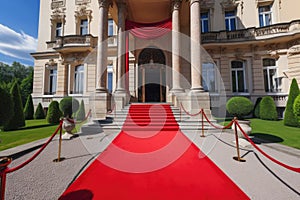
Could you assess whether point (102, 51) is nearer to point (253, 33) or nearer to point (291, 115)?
point (291, 115)

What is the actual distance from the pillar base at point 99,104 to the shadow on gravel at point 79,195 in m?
5.84

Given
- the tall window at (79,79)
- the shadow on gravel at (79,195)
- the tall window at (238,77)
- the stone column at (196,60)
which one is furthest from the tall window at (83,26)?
the shadow on gravel at (79,195)

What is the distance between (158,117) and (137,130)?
4.90ft

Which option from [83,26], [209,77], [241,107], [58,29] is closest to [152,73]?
[209,77]

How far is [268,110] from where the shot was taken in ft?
33.6

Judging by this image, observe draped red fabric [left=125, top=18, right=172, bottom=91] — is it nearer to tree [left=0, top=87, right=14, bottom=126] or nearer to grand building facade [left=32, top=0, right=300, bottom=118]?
grand building facade [left=32, top=0, right=300, bottom=118]

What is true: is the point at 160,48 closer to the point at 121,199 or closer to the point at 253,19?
the point at 253,19

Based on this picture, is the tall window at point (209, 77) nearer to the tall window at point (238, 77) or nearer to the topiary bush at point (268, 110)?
the tall window at point (238, 77)

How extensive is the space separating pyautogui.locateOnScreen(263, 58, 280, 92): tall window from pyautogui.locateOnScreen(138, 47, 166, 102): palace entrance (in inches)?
365

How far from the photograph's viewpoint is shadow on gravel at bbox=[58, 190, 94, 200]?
2.26 metres

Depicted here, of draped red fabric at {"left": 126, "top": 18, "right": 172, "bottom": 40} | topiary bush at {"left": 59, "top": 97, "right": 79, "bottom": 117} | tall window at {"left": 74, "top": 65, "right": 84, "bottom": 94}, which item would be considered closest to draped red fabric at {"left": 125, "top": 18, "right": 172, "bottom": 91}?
draped red fabric at {"left": 126, "top": 18, "right": 172, "bottom": 40}

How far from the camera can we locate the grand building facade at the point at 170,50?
37.3 feet

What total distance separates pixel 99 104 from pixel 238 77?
1277 centimetres

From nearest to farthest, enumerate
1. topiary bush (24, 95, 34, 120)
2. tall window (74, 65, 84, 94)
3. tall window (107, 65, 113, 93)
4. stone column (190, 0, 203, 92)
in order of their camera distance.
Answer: stone column (190, 0, 203, 92) → topiary bush (24, 95, 34, 120) → tall window (107, 65, 113, 93) → tall window (74, 65, 84, 94)
